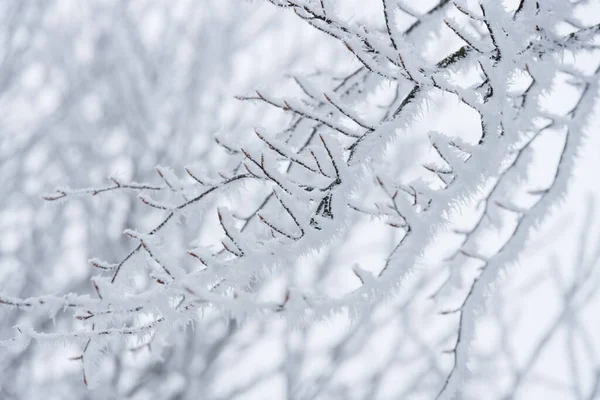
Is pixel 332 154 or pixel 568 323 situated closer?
pixel 332 154

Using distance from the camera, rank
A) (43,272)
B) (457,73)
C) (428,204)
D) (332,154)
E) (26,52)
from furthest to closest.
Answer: (26,52) < (43,272) < (457,73) < (428,204) < (332,154)

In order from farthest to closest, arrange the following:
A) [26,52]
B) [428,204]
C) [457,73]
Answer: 1. [26,52]
2. [457,73]
3. [428,204]

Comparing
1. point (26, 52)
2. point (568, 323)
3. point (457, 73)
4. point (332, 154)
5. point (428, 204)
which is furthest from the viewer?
point (26, 52)

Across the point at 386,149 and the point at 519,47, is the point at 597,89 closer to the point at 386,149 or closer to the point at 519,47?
the point at 519,47

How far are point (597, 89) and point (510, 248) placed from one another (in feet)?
1.84

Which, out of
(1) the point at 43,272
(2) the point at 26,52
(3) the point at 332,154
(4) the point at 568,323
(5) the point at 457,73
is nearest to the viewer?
(3) the point at 332,154

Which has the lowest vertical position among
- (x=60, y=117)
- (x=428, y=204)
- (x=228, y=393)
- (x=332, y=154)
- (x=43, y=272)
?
(x=428, y=204)

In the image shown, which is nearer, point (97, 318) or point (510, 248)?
point (97, 318)

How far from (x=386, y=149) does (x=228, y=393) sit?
455 cm

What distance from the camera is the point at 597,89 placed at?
1.44 meters

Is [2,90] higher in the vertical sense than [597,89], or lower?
higher

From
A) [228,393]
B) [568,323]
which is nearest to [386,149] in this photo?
[568,323]

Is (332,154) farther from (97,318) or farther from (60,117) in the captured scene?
(60,117)

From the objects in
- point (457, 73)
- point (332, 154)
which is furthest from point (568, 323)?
point (332, 154)
